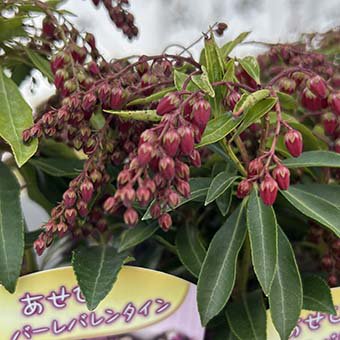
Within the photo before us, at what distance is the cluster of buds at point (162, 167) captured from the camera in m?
0.55

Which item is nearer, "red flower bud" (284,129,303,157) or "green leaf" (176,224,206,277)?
"red flower bud" (284,129,303,157)

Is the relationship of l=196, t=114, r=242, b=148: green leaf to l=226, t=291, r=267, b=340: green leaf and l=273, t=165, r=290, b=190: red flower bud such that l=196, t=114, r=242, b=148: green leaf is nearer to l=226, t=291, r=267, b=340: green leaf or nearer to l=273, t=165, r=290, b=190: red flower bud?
l=273, t=165, r=290, b=190: red flower bud

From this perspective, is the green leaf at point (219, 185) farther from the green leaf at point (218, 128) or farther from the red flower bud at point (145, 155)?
the red flower bud at point (145, 155)

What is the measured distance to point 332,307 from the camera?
811 millimetres

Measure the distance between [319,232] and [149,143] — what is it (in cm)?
44

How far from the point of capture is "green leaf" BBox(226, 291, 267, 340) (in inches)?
31.5

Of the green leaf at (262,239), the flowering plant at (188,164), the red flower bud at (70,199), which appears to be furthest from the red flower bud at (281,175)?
the red flower bud at (70,199)

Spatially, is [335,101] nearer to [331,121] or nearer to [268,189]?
[331,121]

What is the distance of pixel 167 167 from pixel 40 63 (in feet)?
1.34

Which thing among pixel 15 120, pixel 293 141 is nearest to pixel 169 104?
pixel 293 141

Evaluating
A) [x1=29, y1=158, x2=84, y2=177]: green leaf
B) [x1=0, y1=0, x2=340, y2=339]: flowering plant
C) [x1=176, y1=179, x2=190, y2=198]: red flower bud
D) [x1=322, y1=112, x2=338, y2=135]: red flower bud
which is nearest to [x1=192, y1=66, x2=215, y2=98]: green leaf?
[x1=0, y1=0, x2=340, y2=339]: flowering plant

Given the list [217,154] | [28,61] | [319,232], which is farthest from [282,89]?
[28,61]

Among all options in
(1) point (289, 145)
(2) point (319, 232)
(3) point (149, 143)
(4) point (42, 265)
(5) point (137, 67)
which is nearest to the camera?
(3) point (149, 143)

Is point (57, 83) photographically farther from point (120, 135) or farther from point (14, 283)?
point (14, 283)
